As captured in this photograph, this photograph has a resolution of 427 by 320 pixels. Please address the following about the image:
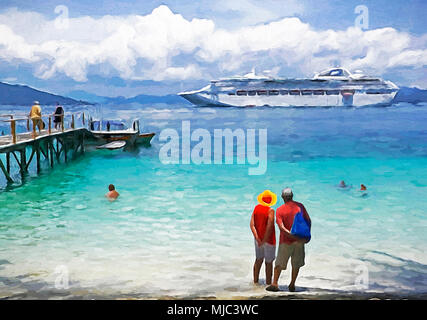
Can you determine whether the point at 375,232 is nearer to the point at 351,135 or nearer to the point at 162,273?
the point at 162,273

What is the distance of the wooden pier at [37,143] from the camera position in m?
9.09

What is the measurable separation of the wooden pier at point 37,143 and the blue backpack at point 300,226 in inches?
246

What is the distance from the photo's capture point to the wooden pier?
9.09m

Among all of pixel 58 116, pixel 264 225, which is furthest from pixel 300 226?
pixel 58 116

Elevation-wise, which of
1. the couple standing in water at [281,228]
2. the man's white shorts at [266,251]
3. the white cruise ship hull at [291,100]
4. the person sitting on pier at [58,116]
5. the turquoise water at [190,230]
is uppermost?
the white cruise ship hull at [291,100]

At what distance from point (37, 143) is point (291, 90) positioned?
125ft

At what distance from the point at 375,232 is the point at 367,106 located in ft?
146

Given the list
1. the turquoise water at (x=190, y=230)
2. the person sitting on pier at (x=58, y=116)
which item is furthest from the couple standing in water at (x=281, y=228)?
the person sitting on pier at (x=58, y=116)

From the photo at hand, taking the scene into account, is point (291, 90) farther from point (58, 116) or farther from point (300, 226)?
point (300, 226)

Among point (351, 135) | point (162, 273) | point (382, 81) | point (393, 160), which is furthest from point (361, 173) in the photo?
point (382, 81)

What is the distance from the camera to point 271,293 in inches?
143

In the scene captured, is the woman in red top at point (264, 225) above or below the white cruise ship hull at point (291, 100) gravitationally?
below

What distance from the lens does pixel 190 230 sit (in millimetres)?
6715

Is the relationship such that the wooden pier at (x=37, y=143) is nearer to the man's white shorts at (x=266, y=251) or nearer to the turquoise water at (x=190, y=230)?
the turquoise water at (x=190, y=230)
